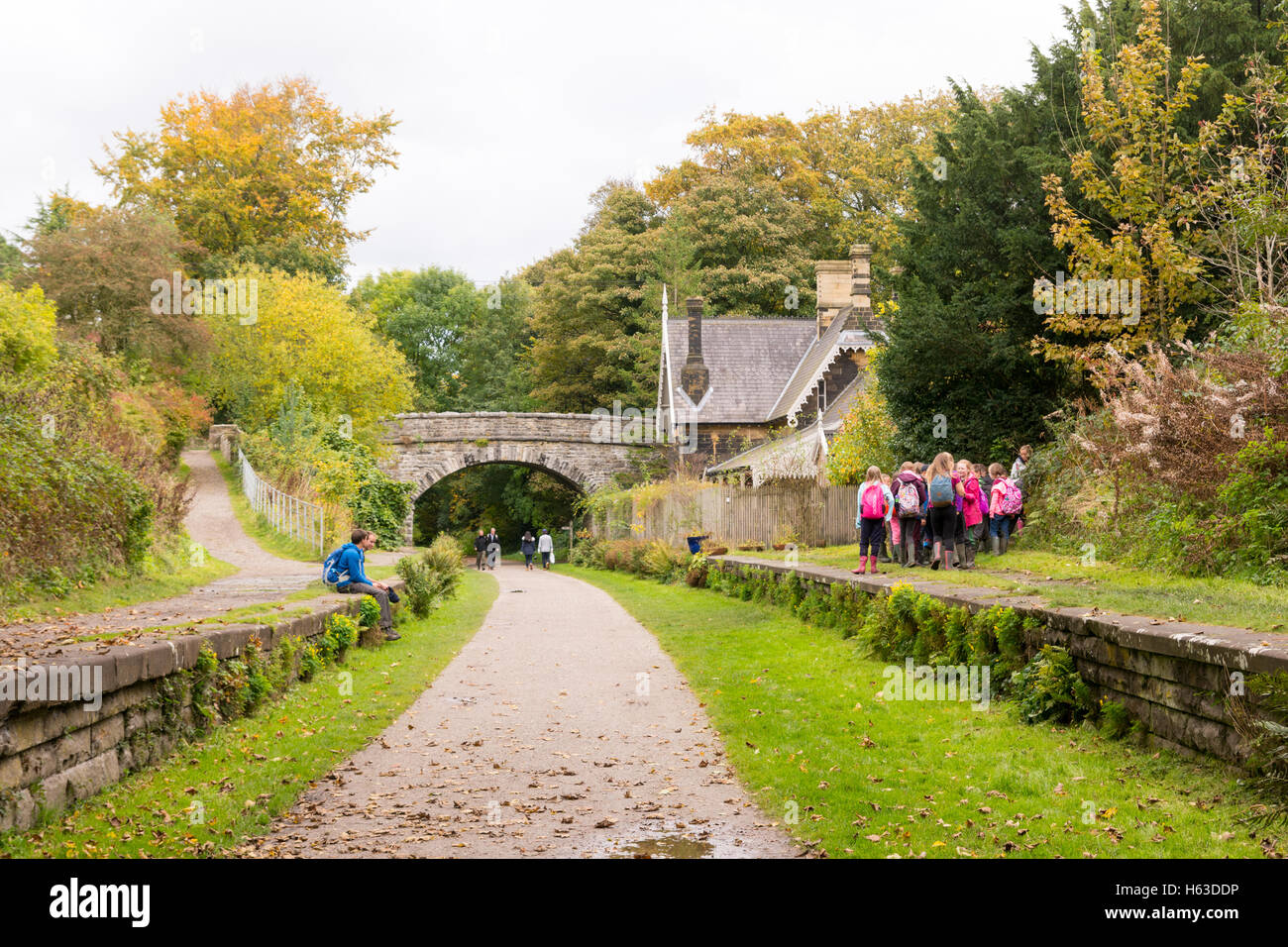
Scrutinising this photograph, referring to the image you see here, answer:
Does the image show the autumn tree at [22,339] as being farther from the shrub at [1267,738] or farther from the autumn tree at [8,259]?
the shrub at [1267,738]

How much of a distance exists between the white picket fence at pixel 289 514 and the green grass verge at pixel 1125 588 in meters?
13.9

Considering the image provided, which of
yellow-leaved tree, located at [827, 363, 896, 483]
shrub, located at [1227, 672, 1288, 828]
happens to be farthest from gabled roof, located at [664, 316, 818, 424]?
shrub, located at [1227, 672, 1288, 828]

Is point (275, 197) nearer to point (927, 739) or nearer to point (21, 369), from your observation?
point (21, 369)

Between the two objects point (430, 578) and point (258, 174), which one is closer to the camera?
point (430, 578)

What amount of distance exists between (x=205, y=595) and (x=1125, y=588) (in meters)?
10.5

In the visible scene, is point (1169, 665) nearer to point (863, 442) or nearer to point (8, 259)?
point (863, 442)

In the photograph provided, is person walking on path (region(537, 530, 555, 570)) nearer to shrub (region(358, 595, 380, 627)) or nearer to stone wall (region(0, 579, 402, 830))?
shrub (region(358, 595, 380, 627))

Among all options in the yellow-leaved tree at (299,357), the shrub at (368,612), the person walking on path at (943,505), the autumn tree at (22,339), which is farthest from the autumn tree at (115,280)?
the person walking on path at (943,505)

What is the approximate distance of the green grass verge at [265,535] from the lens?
2284 cm

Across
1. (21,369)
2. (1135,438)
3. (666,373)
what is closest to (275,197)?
(666,373)

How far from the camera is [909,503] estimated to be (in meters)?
14.9

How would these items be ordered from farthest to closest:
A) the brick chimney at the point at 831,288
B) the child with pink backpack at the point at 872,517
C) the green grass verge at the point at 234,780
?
the brick chimney at the point at 831,288 → the child with pink backpack at the point at 872,517 → the green grass verge at the point at 234,780

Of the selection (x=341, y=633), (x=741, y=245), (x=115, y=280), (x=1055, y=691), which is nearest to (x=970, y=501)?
(x=1055, y=691)
